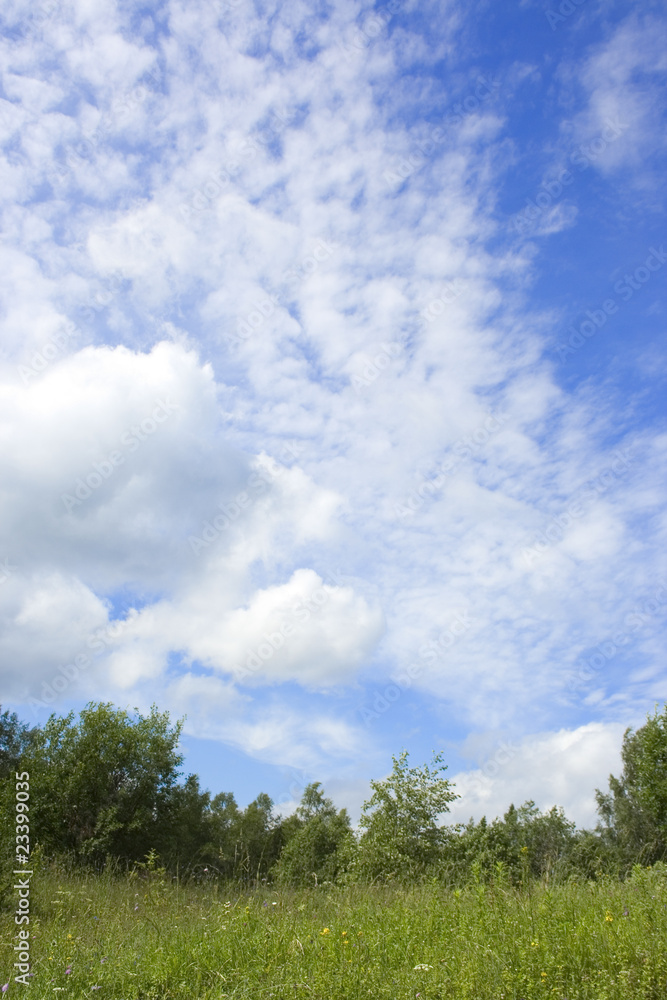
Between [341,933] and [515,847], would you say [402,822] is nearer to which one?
[515,847]

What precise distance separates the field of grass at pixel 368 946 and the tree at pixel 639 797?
26.4 metres

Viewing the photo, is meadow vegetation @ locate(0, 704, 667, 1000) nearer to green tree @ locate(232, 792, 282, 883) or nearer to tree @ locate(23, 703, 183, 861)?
green tree @ locate(232, 792, 282, 883)

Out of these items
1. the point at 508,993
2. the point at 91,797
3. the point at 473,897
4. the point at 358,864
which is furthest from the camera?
the point at 91,797

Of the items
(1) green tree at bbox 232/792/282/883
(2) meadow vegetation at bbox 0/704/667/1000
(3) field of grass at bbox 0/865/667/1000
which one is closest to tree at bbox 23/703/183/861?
(1) green tree at bbox 232/792/282/883

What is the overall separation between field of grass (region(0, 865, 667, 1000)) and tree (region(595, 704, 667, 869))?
86.6ft

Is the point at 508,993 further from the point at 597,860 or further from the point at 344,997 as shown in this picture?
→ the point at 597,860

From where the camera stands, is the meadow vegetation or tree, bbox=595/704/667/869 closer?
the meadow vegetation

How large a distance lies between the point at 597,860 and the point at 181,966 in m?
6.11

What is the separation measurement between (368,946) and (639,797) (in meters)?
32.3

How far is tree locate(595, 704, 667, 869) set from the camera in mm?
29938

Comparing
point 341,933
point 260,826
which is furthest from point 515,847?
point 341,933

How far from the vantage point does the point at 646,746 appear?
101 ft

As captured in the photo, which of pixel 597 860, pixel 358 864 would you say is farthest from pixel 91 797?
pixel 597 860

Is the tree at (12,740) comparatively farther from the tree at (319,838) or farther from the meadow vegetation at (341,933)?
the meadow vegetation at (341,933)
